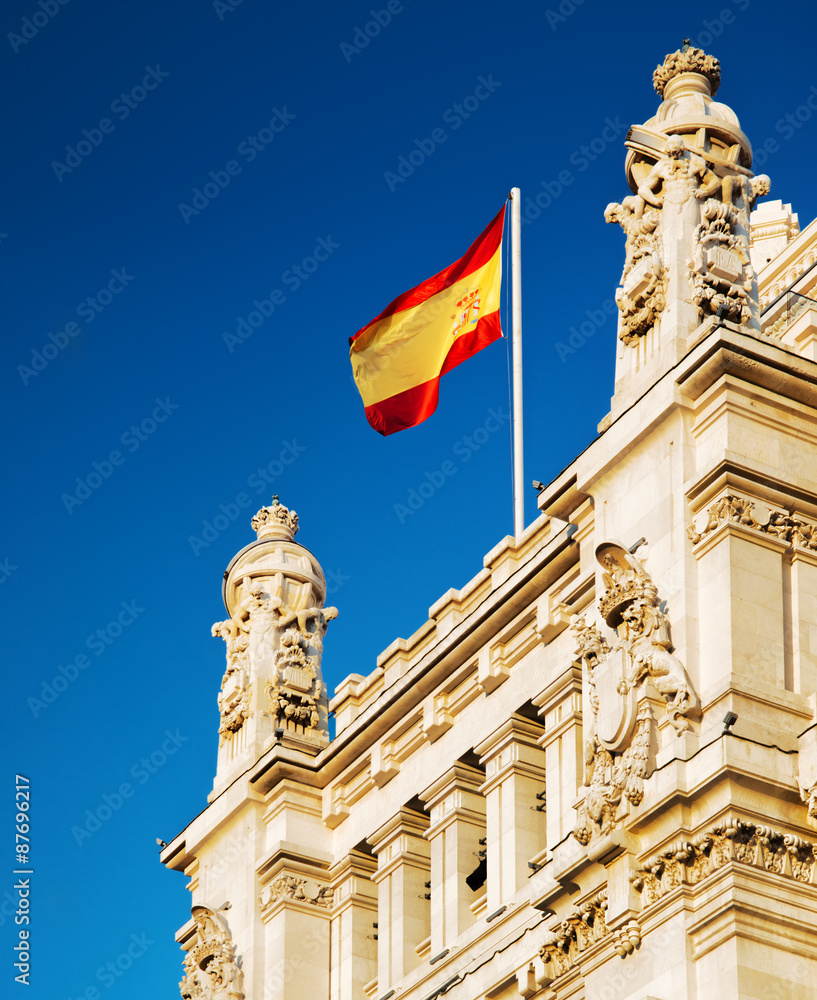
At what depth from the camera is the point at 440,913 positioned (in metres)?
36.0

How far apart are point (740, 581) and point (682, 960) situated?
519cm

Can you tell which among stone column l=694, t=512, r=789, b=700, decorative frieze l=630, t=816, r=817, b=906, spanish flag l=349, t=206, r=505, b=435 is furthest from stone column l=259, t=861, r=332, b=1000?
stone column l=694, t=512, r=789, b=700

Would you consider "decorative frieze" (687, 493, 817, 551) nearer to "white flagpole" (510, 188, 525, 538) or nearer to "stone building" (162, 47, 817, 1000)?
"stone building" (162, 47, 817, 1000)

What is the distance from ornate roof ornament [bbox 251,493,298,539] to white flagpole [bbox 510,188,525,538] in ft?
24.0

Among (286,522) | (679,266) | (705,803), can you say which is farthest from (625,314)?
(286,522)

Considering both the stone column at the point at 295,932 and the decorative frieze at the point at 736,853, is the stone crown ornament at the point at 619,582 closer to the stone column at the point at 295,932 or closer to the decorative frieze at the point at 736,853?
the decorative frieze at the point at 736,853

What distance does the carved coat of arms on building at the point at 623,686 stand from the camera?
29.1 meters

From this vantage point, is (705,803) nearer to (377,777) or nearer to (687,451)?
(687,451)

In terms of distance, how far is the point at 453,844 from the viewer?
36.4 metres

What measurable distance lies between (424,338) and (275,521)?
5.96m

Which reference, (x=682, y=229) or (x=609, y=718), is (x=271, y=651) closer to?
(x=682, y=229)

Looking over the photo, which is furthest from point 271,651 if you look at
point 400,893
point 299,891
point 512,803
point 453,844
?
point 512,803

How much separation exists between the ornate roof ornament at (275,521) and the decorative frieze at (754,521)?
16.8 meters

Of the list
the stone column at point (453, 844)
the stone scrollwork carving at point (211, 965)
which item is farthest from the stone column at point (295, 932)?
the stone column at point (453, 844)
